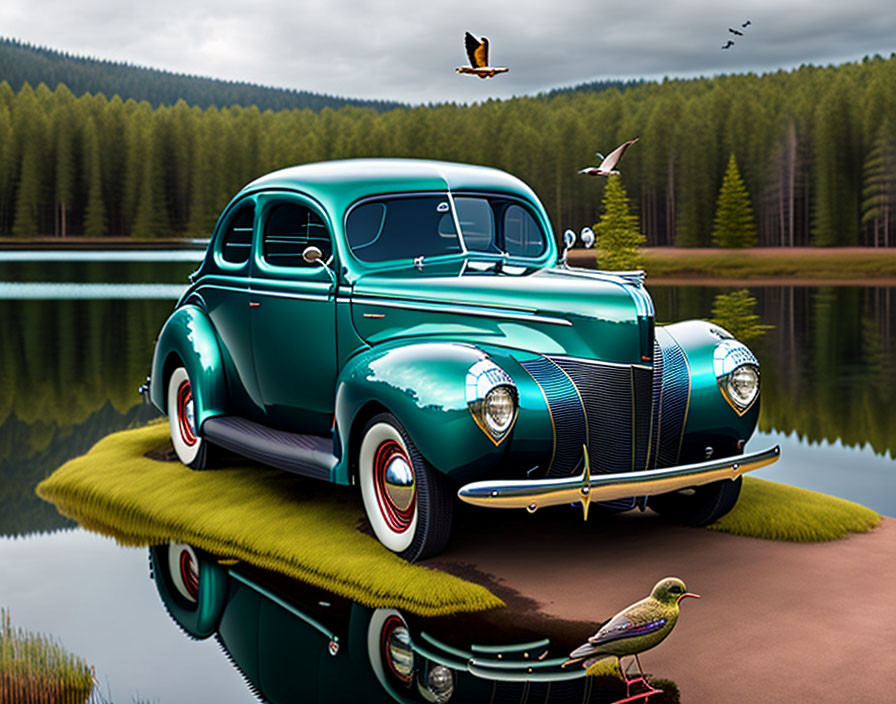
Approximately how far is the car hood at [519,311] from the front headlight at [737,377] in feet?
2.80

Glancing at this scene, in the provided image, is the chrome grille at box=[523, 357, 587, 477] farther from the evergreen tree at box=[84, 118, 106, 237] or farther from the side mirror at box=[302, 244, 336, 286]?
the evergreen tree at box=[84, 118, 106, 237]

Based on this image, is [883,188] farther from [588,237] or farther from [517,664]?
[517,664]

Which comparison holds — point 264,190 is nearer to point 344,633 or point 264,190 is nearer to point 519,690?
point 344,633

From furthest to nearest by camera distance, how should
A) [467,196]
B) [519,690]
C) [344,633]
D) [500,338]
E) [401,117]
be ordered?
1. [401,117]
2. [467,196]
3. [500,338]
4. [344,633]
5. [519,690]

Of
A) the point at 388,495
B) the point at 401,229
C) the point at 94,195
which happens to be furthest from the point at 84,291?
the point at 94,195

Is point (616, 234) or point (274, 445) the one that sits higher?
point (616, 234)

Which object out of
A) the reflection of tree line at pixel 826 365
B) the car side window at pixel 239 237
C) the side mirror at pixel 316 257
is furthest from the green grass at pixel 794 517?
the reflection of tree line at pixel 826 365

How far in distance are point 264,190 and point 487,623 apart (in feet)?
Answer: 13.4

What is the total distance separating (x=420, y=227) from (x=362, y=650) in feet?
11.0

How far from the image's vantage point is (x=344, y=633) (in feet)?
16.9

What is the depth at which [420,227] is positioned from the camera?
7.36 metres

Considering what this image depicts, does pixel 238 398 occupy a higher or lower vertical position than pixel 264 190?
lower

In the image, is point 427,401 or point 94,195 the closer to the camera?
point 427,401

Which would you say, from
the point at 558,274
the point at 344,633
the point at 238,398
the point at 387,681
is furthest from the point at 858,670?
the point at 238,398
